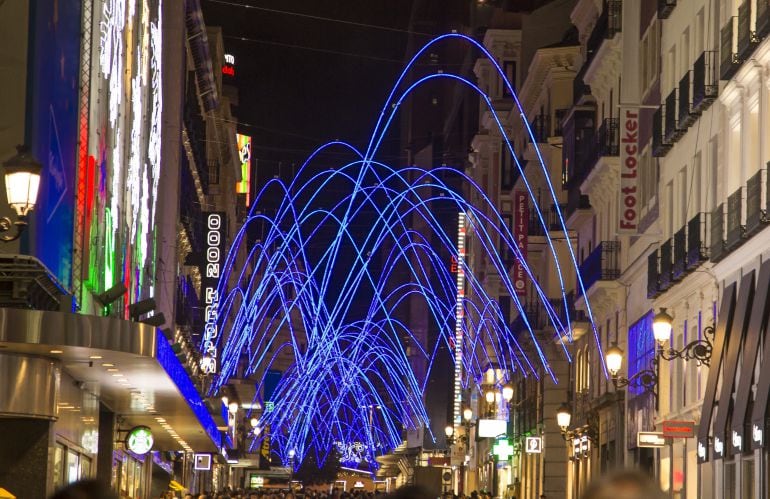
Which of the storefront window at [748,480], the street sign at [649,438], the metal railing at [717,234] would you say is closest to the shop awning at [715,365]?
the metal railing at [717,234]

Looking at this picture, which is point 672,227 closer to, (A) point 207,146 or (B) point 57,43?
(B) point 57,43

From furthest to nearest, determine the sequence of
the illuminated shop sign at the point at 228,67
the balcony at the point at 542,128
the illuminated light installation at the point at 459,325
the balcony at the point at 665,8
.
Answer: the illuminated shop sign at the point at 228,67 → the illuminated light installation at the point at 459,325 → the balcony at the point at 542,128 → the balcony at the point at 665,8

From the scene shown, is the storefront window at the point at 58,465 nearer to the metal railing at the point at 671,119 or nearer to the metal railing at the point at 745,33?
the metal railing at the point at 745,33

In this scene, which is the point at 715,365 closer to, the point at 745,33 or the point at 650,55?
the point at 745,33

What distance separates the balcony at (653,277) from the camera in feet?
123

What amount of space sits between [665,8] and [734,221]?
35.4 feet

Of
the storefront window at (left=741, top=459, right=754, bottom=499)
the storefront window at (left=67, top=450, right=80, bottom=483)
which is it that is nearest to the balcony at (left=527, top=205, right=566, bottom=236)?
the storefront window at (left=741, top=459, right=754, bottom=499)

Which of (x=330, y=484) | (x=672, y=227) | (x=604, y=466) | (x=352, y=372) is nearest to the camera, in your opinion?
(x=672, y=227)

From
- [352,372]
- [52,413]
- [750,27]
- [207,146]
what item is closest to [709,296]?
[750,27]

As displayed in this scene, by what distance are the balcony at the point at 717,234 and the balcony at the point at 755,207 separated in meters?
1.99

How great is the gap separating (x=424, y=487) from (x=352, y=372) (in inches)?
5408

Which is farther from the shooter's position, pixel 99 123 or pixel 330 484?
pixel 330 484

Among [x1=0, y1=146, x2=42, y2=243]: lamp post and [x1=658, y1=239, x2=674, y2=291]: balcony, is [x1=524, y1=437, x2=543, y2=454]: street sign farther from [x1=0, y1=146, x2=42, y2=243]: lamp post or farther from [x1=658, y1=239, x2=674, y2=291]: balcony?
[x1=0, y1=146, x2=42, y2=243]: lamp post

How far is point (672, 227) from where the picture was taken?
38.2 metres
